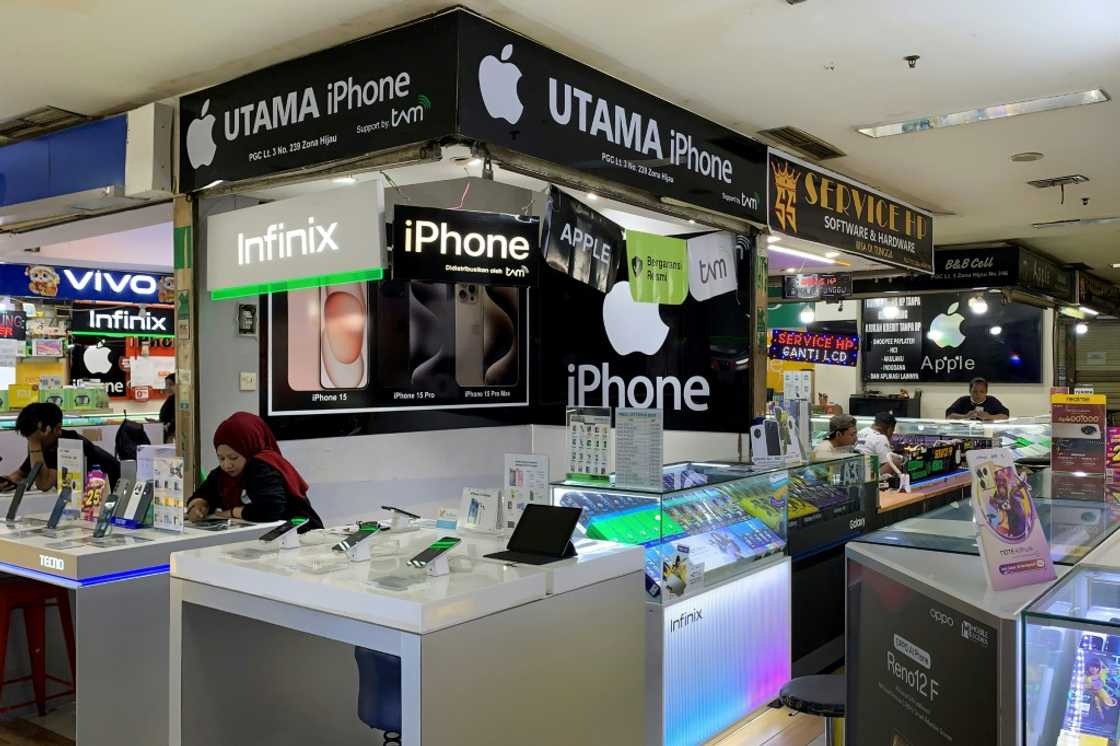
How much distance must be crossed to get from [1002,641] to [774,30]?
2.92 metres

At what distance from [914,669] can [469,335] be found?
5612mm

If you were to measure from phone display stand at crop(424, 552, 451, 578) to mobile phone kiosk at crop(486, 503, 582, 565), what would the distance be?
10.1 inches

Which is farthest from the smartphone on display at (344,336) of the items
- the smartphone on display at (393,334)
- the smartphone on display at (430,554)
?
the smartphone on display at (430,554)

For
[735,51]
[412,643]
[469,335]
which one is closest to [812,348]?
[469,335]

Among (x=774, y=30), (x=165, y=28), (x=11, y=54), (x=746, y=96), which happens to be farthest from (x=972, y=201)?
(x=11, y=54)

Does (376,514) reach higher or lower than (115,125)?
lower

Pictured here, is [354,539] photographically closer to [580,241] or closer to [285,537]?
[285,537]

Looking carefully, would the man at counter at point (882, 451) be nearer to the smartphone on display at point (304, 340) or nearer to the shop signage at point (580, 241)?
the shop signage at point (580, 241)

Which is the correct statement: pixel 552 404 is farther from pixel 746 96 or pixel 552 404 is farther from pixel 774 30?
pixel 774 30

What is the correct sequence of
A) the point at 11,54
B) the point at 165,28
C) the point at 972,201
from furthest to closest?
1. the point at 972,201
2. the point at 11,54
3. the point at 165,28

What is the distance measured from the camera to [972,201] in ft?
24.4

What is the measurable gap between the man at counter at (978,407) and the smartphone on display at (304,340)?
23.7ft

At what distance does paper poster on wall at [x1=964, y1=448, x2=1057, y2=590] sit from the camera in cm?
186

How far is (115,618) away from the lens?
11.6ft
